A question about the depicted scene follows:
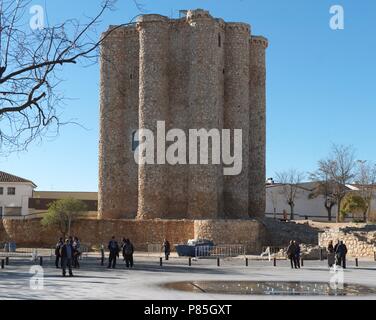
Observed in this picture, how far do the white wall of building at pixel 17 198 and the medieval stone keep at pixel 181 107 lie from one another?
24820 millimetres

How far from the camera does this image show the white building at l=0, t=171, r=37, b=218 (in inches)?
2628

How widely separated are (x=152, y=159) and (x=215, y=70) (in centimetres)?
778

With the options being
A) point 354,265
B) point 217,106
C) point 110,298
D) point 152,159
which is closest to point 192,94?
point 217,106

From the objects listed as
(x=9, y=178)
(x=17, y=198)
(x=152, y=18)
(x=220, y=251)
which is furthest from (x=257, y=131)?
(x=9, y=178)

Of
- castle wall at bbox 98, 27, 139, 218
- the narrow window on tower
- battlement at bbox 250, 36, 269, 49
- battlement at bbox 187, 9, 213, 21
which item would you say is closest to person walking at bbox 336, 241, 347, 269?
battlement at bbox 187, 9, 213, 21

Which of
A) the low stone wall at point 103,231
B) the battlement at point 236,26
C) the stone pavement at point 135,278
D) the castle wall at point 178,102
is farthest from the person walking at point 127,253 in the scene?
the battlement at point 236,26

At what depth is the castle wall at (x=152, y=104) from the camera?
141ft

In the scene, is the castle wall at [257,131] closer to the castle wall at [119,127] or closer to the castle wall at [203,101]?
the castle wall at [203,101]

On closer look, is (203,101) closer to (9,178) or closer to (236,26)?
(236,26)

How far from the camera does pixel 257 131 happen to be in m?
47.3

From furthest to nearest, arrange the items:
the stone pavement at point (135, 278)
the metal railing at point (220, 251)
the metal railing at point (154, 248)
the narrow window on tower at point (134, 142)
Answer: the narrow window on tower at point (134, 142) → the metal railing at point (154, 248) → the metal railing at point (220, 251) → the stone pavement at point (135, 278)

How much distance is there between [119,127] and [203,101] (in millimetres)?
7545

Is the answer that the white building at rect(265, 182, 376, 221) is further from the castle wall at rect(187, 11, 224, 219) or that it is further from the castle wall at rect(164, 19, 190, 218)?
the castle wall at rect(187, 11, 224, 219)

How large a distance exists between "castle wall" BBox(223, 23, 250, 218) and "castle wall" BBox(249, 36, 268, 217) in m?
2.29
